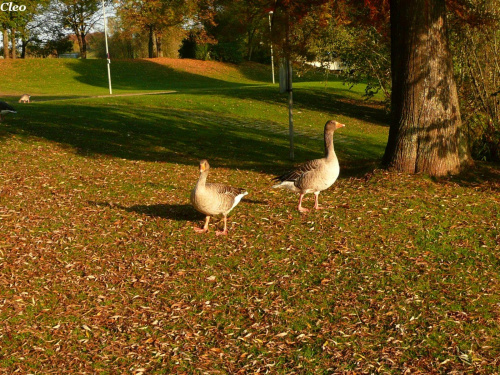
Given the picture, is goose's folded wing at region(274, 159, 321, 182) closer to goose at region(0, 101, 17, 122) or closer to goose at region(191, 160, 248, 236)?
goose at region(191, 160, 248, 236)

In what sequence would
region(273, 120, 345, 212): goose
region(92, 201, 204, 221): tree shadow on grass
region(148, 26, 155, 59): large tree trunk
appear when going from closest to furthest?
region(273, 120, 345, 212): goose
region(92, 201, 204, 221): tree shadow on grass
region(148, 26, 155, 59): large tree trunk

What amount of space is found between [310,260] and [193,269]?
1.89 m

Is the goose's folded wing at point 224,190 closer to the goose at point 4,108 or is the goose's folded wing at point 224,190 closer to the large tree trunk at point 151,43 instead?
the goose at point 4,108

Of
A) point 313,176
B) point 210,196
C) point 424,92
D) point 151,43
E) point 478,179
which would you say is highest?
point 151,43

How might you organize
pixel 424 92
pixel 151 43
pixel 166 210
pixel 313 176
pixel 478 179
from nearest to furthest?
1. pixel 313 176
2. pixel 166 210
3. pixel 424 92
4. pixel 478 179
5. pixel 151 43

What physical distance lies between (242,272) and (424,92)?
682cm

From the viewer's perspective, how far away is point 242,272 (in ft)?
27.6

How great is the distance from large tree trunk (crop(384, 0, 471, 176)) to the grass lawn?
565 millimetres

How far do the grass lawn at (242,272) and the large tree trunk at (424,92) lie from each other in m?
0.56

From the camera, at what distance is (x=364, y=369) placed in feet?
19.4

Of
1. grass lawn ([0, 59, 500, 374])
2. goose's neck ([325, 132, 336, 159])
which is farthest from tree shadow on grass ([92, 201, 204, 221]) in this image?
goose's neck ([325, 132, 336, 159])

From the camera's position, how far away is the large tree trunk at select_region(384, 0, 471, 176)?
490 inches

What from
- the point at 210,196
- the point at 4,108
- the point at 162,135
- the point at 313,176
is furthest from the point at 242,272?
the point at 4,108

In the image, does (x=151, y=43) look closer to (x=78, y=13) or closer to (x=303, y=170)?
(x=78, y=13)
